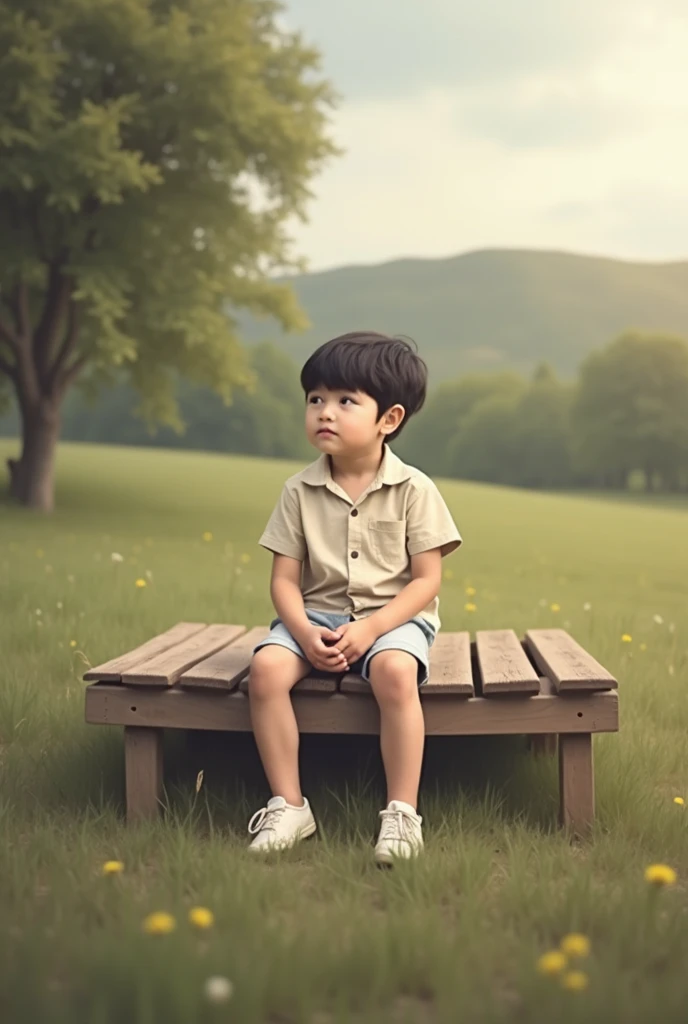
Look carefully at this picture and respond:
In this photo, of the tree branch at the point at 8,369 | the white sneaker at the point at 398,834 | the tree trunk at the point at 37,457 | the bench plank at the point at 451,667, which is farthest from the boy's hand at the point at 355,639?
the tree branch at the point at 8,369

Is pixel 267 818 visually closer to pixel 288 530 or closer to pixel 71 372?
pixel 288 530

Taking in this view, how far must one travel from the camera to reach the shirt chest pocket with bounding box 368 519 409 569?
378 centimetres

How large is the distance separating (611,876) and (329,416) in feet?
5.43

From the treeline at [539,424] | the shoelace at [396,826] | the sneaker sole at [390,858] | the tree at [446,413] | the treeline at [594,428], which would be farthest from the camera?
the tree at [446,413]

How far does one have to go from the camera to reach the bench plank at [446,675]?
3.42 meters

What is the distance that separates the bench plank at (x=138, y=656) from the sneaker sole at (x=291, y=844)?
71 centimetres

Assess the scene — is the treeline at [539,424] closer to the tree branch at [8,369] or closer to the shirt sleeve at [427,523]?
the tree branch at [8,369]

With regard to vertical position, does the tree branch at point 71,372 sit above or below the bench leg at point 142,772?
above

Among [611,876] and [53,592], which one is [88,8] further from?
[611,876]

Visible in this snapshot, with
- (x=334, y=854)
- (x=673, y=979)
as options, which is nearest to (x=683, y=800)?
(x=334, y=854)

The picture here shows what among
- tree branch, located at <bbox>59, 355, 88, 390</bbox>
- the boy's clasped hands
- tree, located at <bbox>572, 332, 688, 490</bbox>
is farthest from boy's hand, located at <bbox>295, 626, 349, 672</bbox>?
tree, located at <bbox>572, 332, 688, 490</bbox>

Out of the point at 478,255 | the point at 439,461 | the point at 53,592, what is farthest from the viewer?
the point at 478,255

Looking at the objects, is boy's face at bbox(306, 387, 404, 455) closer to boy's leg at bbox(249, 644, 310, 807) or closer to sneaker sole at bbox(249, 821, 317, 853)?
boy's leg at bbox(249, 644, 310, 807)

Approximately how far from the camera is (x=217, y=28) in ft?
49.1
